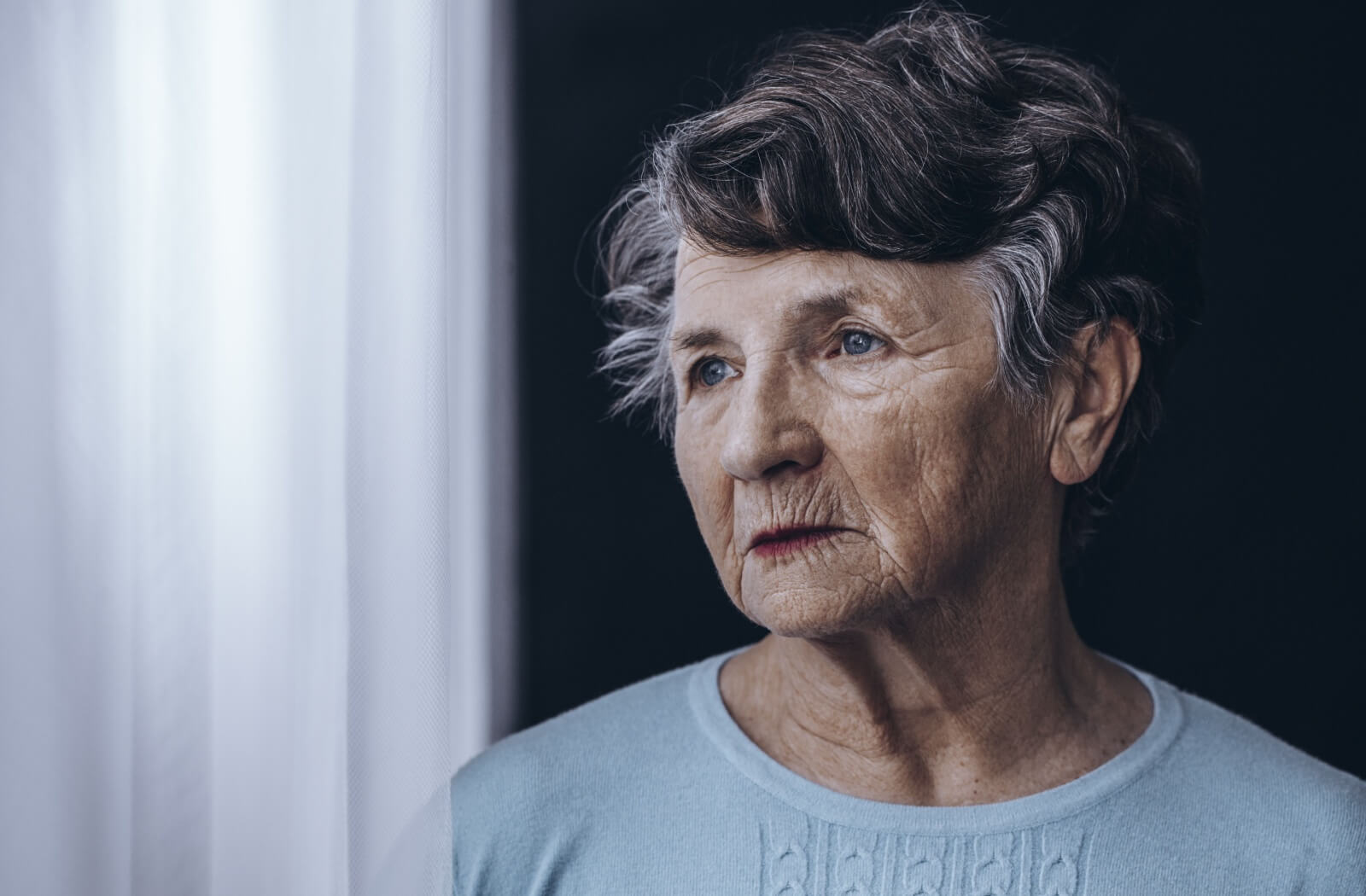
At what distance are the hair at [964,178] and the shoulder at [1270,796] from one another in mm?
443

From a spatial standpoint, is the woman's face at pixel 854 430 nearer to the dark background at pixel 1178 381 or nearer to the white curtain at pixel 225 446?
the white curtain at pixel 225 446

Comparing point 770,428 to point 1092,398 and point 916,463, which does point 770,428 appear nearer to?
point 916,463

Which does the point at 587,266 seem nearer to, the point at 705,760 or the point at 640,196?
the point at 640,196

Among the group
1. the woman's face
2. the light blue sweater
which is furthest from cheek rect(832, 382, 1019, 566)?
the light blue sweater

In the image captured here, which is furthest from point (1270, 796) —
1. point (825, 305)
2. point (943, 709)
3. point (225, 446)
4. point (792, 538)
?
point (225, 446)

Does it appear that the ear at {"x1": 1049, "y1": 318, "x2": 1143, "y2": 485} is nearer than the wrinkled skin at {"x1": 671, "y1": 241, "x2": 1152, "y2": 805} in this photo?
No

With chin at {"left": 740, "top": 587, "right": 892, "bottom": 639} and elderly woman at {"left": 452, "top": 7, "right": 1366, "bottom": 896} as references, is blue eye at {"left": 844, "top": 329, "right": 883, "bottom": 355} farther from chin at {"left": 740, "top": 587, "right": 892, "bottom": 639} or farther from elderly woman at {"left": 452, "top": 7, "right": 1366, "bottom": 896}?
chin at {"left": 740, "top": 587, "right": 892, "bottom": 639}

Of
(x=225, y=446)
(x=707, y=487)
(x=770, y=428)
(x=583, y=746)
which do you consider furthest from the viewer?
(x=583, y=746)

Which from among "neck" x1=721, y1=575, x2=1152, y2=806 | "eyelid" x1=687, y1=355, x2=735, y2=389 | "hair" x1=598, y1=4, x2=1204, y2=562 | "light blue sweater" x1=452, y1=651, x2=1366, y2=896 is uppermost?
"hair" x1=598, y1=4, x2=1204, y2=562

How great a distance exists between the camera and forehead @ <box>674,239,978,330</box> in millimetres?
1304

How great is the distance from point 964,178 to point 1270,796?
778 mm

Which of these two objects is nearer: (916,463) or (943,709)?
(916,463)

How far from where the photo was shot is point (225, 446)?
3.37 ft

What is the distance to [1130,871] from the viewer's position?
4.44ft
